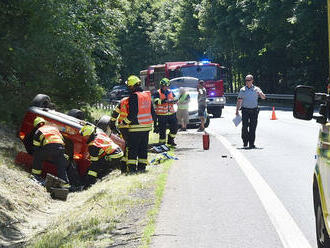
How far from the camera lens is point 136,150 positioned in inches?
484

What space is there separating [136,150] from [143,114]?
0.67 metres

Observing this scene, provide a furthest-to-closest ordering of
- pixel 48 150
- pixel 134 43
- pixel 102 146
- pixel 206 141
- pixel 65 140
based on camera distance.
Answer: pixel 134 43 < pixel 206 141 < pixel 65 140 < pixel 102 146 < pixel 48 150

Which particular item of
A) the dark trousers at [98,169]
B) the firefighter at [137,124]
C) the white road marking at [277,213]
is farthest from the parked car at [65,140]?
the white road marking at [277,213]

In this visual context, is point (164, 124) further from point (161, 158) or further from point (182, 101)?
point (182, 101)

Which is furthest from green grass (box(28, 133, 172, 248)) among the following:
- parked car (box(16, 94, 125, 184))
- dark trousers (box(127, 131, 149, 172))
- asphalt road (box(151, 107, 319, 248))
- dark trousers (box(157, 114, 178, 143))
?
dark trousers (box(157, 114, 178, 143))

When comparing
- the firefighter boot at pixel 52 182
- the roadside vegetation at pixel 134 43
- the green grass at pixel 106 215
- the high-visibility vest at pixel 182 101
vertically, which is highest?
the roadside vegetation at pixel 134 43

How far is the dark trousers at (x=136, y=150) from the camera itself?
12266 mm

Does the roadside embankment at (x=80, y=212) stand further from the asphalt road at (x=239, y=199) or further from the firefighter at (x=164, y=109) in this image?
the firefighter at (x=164, y=109)

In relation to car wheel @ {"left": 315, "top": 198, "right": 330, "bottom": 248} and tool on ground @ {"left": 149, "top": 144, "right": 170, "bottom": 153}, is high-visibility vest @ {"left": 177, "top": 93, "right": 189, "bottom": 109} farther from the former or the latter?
car wheel @ {"left": 315, "top": 198, "right": 330, "bottom": 248}

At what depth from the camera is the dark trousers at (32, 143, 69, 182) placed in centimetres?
1275

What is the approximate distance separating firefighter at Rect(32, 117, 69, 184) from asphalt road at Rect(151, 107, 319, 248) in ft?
7.11

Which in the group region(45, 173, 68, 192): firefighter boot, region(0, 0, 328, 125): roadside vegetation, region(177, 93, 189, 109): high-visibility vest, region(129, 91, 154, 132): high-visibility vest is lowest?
region(45, 173, 68, 192): firefighter boot

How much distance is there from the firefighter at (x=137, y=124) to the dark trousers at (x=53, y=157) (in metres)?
1.38

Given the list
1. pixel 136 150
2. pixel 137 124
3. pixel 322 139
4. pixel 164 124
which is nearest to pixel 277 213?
pixel 322 139
